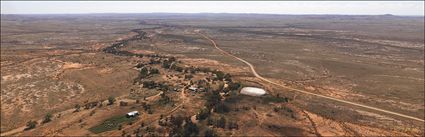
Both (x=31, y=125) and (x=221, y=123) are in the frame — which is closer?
(x=221, y=123)

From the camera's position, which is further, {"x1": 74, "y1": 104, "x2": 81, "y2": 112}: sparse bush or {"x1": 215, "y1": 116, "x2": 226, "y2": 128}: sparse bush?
{"x1": 74, "y1": 104, "x2": 81, "y2": 112}: sparse bush

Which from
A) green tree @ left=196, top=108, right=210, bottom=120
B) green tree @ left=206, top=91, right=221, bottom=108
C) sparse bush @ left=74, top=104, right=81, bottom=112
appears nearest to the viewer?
green tree @ left=196, top=108, right=210, bottom=120

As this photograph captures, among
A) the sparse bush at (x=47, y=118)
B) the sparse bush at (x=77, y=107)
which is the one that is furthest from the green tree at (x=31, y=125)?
the sparse bush at (x=77, y=107)

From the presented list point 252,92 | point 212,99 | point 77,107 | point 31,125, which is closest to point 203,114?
point 212,99

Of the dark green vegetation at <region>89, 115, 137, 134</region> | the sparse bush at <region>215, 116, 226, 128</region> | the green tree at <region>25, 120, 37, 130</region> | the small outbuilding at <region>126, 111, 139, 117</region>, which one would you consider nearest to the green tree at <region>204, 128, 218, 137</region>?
the sparse bush at <region>215, 116, 226, 128</region>

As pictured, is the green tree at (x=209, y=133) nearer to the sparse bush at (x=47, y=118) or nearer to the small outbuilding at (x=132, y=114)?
the small outbuilding at (x=132, y=114)

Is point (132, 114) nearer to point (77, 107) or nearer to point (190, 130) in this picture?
point (190, 130)

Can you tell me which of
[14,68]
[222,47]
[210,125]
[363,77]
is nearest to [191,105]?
[210,125]

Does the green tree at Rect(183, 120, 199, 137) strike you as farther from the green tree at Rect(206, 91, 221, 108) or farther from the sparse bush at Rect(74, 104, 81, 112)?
the sparse bush at Rect(74, 104, 81, 112)
